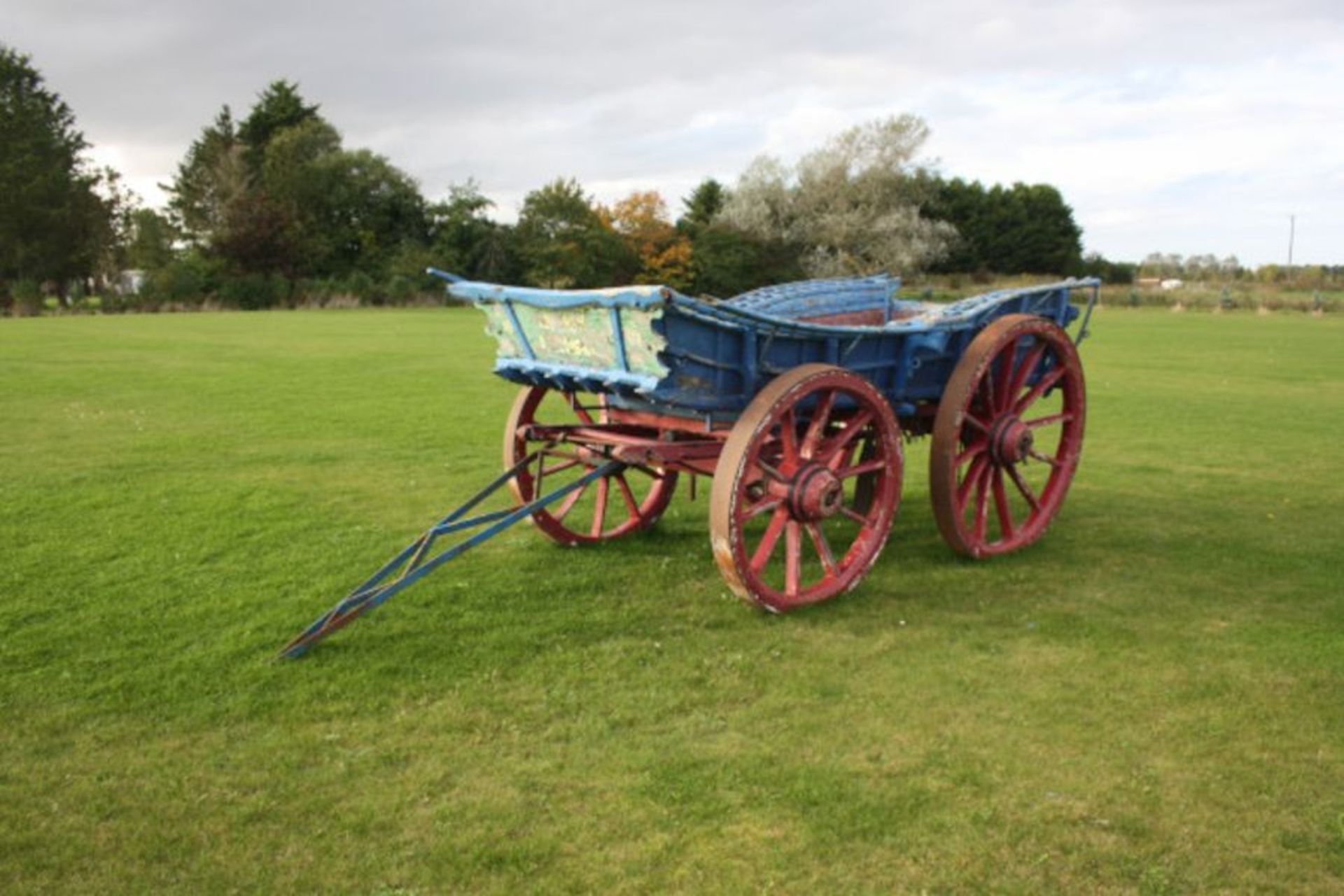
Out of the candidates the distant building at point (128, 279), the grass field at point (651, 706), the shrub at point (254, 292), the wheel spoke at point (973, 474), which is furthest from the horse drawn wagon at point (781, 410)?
the distant building at point (128, 279)

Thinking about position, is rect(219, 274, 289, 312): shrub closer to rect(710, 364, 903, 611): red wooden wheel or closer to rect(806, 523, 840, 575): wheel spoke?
rect(710, 364, 903, 611): red wooden wheel

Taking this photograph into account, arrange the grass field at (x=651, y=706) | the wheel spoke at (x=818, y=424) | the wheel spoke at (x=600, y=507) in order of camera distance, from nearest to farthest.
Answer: the grass field at (x=651, y=706) → the wheel spoke at (x=818, y=424) → the wheel spoke at (x=600, y=507)

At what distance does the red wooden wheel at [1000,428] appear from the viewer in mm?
6234

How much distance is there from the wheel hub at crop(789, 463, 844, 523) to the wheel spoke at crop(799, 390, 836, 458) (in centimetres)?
11

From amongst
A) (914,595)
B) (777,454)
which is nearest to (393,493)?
(777,454)

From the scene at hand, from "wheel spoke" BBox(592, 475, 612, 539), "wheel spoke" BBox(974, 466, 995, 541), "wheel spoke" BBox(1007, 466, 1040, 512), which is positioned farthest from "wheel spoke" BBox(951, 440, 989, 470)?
"wheel spoke" BBox(592, 475, 612, 539)

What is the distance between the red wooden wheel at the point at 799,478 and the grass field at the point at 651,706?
11.2 inches

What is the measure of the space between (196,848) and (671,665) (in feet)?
7.14

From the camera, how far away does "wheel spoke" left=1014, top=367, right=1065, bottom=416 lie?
687 cm

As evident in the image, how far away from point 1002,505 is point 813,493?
193cm

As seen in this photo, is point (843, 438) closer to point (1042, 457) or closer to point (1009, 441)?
point (1009, 441)

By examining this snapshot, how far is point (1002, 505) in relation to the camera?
22.6 ft

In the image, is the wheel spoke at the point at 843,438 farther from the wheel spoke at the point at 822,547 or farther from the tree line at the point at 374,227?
the tree line at the point at 374,227

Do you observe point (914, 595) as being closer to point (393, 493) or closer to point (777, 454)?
point (777, 454)
